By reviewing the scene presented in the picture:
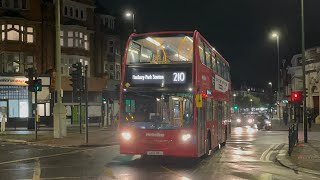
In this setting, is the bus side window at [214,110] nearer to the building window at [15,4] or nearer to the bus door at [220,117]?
the bus door at [220,117]

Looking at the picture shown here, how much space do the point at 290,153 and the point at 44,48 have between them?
1332 inches

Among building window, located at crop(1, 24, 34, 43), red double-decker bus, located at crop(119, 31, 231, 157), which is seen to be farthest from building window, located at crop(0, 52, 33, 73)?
red double-decker bus, located at crop(119, 31, 231, 157)

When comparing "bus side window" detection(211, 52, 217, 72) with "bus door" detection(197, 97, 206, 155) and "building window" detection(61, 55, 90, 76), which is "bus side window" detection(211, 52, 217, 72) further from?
"building window" detection(61, 55, 90, 76)

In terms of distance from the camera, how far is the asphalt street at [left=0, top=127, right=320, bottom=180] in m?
14.2

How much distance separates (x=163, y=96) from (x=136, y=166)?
2483mm

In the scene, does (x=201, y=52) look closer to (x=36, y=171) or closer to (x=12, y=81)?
(x=36, y=171)

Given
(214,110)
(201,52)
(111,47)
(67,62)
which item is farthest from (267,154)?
(111,47)

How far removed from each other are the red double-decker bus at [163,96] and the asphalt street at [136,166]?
751 mm

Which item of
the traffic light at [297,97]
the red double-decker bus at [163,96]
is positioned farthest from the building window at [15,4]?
the red double-decker bus at [163,96]

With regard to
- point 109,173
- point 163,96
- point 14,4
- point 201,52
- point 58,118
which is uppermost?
point 14,4

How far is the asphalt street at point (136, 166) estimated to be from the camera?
1424cm

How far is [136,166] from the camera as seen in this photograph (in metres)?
16.5

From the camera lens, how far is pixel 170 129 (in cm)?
1680

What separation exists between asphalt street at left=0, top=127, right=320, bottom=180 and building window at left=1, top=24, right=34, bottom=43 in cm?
2698
